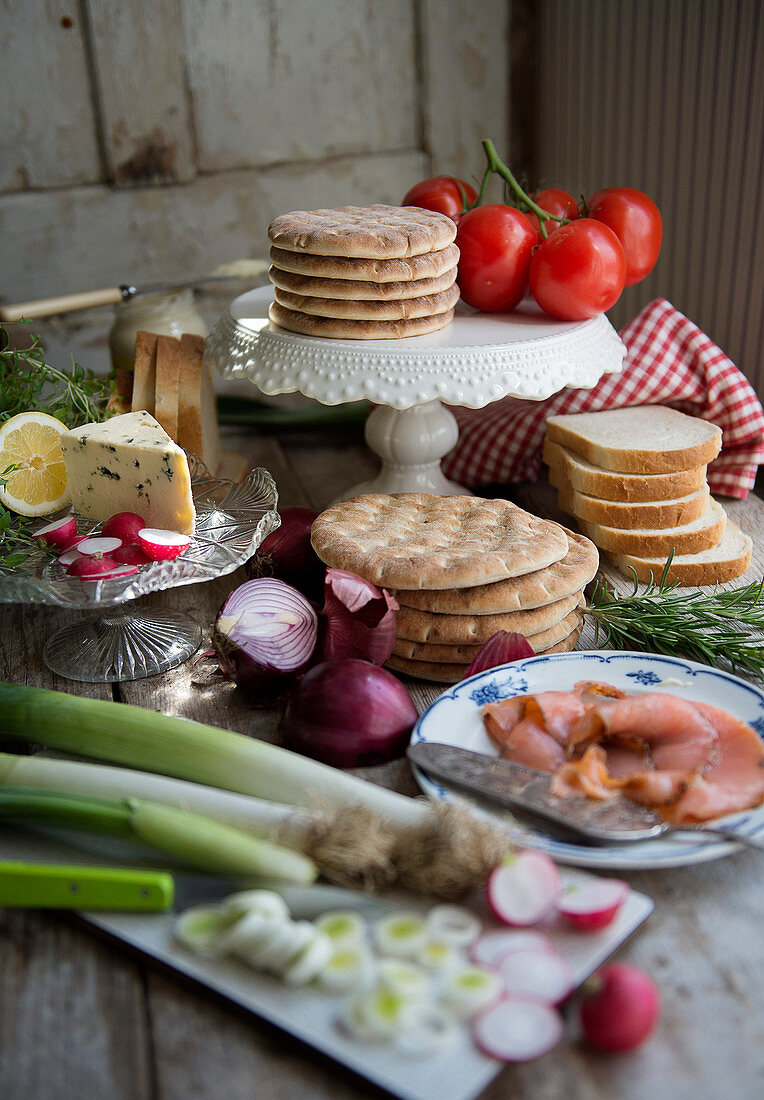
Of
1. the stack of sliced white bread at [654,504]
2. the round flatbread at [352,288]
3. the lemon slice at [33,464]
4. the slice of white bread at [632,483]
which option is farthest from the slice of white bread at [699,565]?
the lemon slice at [33,464]

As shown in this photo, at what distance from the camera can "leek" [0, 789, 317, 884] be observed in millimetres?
856

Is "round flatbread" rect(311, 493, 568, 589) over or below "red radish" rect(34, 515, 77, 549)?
below

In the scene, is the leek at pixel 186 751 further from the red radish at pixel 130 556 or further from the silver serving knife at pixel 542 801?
the red radish at pixel 130 556

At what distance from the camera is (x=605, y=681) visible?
1.19m

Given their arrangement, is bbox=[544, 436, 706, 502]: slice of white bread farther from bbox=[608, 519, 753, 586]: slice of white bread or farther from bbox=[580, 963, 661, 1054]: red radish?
bbox=[580, 963, 661, 1054]: red radish

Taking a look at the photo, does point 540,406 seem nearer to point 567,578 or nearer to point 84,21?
point 567,578

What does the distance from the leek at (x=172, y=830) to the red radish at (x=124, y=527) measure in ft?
1.41

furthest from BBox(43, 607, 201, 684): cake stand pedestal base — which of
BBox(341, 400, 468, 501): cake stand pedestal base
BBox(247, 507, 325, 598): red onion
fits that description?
BBox(341, 400, 468, 501): cake stand pedestal base

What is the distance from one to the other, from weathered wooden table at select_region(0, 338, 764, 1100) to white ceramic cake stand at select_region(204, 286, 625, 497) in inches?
30.0

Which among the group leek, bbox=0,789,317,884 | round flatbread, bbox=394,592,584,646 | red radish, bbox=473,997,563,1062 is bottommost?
red radish, bbox=473,997,563,1062

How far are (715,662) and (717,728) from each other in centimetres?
32

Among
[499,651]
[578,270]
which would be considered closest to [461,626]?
[499,651]

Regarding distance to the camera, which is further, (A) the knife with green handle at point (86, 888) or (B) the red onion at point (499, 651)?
(B) the red onion at point (499, 651)

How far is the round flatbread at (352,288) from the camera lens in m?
1.44
